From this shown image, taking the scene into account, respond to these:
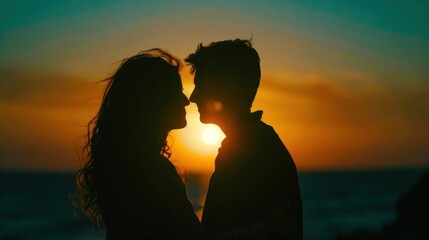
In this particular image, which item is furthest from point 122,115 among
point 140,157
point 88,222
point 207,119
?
point 88,222

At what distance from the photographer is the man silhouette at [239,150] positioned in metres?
4.66

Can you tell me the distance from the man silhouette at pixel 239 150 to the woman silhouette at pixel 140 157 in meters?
0.51

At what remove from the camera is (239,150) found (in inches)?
190

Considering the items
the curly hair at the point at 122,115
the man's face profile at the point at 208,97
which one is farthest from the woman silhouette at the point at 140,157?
the man's face profile at the point at 208,97

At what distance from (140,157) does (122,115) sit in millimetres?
361

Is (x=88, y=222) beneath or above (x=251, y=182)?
beneath

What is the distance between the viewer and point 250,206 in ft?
15.2

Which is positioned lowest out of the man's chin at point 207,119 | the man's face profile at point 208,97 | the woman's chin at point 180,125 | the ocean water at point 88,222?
the ocean water at point 88,222

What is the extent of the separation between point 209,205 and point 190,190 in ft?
270

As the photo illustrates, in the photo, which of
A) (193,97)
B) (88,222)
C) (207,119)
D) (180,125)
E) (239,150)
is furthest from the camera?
(88,222)

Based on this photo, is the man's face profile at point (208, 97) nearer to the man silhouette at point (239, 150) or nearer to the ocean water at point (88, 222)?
the man silhouette at point (239, 150)

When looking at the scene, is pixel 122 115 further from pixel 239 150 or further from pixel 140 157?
pixel 239 150

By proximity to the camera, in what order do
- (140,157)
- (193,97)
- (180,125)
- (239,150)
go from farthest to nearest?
(193,97)
(239,150)
(180,125)
(140,157)

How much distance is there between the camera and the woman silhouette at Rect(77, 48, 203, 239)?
4078 mm
